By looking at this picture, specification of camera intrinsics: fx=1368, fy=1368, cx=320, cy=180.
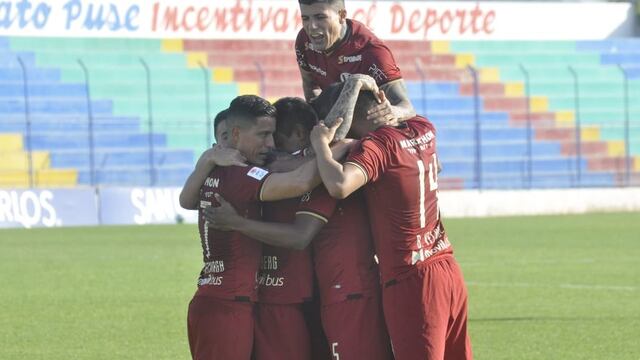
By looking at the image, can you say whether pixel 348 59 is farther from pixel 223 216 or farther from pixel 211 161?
pixel 223 216

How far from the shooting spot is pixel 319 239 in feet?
22.0

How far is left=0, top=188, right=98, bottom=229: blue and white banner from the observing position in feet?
91.7

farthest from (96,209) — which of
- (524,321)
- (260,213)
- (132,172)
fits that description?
(260,213)

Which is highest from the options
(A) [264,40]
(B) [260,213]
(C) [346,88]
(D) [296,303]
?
(A) [264,40]

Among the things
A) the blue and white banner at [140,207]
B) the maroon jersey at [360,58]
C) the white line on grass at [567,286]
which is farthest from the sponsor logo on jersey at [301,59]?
the blue and white banner at [140,207]

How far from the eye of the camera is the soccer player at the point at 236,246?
6.54m

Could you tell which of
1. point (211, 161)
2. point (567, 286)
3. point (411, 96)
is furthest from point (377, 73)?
point (411, 96)

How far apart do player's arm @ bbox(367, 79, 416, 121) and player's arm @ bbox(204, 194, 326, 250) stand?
0.63m

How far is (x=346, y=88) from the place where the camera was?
648 centimetres

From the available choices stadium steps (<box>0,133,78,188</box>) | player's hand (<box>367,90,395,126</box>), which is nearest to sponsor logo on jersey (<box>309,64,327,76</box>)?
player's hand (<box>367,90,395,126</box>)

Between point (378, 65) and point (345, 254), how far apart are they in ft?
4.53

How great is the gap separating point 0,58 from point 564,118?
16849 mm

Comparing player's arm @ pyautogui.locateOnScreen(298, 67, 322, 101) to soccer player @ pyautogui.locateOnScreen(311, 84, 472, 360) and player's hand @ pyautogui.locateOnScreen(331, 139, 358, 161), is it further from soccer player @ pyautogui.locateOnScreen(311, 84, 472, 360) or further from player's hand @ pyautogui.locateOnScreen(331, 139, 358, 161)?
player's hand @ pyautogui.locateOnScreen(331, 139, 358, 161)

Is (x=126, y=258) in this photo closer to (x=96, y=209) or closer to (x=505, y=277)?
(x=505, y=277)
